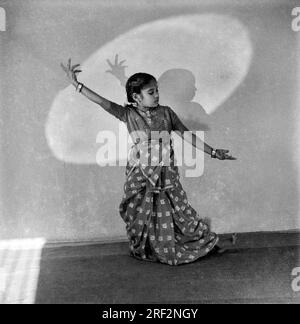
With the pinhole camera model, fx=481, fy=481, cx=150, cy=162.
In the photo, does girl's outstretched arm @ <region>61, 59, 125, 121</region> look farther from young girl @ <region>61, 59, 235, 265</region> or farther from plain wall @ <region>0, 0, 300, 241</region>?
plain wall @ <region>0, 0, 300, 241</region>

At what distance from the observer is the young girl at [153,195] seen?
3686 millimetres

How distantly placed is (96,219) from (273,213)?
1.64 meters

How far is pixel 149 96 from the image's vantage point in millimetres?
3697

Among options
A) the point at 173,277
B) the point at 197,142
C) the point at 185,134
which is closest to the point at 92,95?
the point at 185,134

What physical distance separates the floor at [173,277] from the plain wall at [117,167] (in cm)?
34

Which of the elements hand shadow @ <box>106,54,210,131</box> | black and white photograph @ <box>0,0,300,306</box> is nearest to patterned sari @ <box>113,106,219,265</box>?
black and white photograph @ <box>0,0,300,306</box>

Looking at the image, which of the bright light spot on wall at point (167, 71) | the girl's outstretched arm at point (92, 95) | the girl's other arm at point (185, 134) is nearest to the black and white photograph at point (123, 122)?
the bright light spot on wall at point (167, 71)

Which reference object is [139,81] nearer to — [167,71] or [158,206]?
[167,71]

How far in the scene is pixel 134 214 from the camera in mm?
3781

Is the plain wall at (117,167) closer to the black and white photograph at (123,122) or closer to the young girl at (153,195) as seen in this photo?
the black and white photograph at (123,122)

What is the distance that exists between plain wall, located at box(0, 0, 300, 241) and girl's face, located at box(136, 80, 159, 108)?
33.1 inches

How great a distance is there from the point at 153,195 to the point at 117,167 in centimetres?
75

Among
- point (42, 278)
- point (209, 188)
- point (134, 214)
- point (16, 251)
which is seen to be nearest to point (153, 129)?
point (134, 214)

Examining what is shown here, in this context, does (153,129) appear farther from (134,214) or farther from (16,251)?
(16,251)
